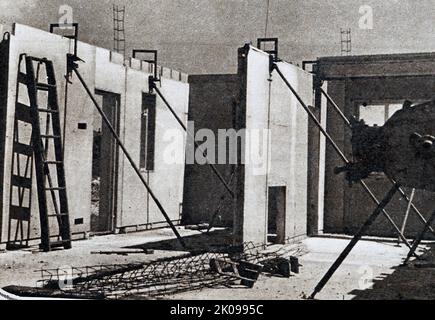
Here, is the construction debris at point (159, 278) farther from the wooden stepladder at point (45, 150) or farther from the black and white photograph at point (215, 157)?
the wooden stepladder at point (45, 150)

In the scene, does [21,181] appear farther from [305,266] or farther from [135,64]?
[305,266]

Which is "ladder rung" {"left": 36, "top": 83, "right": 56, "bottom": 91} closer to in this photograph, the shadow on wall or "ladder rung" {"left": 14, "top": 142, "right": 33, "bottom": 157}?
"ladder rung" {"left": 14, "top": 142, "right": 33, "bottom": 157}

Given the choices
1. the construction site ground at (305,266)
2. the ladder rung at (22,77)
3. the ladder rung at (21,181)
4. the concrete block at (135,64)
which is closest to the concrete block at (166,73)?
the concrete block at (135,64)

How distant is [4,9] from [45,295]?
6209 mm

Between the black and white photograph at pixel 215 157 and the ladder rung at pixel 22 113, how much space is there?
36 mm

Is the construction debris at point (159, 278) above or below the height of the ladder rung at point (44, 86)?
below

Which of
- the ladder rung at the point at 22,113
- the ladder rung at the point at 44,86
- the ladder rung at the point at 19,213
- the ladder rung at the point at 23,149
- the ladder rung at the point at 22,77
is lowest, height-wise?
the ladder rung at the point at 19,213

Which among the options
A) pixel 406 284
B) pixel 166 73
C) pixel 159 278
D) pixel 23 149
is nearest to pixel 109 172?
pixel 23 149

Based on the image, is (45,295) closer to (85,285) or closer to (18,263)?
(85,285)

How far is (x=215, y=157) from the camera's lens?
62.8 feet

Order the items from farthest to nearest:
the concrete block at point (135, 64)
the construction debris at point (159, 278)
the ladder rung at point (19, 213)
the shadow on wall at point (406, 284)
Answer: the concrete block at point (135, 64) → the ladder rung at point (19, 213) → the shadow on wall at point (406, 284) → the construction debris at point (159, 278)

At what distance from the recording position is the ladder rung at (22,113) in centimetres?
1246

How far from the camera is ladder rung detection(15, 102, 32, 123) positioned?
40.9 feet
